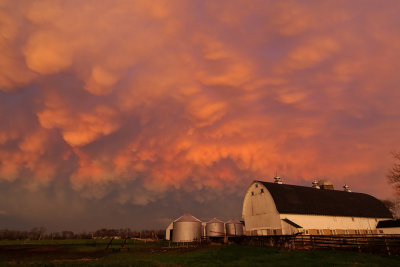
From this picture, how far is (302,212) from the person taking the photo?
4397 cm

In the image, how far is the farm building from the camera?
139 ft

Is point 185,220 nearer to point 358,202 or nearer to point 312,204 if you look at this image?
point 312,204

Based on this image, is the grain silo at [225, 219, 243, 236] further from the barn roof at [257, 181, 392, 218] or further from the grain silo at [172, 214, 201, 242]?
the barn roof at [257, 181, 392, 218]

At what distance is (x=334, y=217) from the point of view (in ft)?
155

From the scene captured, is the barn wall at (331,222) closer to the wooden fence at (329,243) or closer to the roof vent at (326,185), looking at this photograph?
the wooden fence at (329,243)

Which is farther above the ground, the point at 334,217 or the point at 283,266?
the point at 334,217

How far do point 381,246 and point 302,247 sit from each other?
27.1 feet

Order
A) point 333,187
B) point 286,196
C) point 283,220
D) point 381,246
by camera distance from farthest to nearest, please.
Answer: point 333,187 → point 286,196 → point 283,220 → point 381,246

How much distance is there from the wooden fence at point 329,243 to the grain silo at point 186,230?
13.1 m

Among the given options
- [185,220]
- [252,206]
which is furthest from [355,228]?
[185,220]

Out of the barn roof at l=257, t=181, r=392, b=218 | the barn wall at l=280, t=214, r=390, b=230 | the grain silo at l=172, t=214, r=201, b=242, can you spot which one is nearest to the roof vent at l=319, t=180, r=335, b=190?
the barn roof at l=257, t=181, r=392, b=218

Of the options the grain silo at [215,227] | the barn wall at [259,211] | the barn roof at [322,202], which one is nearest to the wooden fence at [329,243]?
the barn wall at [259,211]

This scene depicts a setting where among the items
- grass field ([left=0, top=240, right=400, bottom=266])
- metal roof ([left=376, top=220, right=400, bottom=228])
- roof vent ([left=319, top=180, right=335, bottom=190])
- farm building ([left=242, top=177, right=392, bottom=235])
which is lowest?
grass field ([left=0, top=240, right=400, bottom=266])

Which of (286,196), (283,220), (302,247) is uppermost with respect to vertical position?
(286,196)
